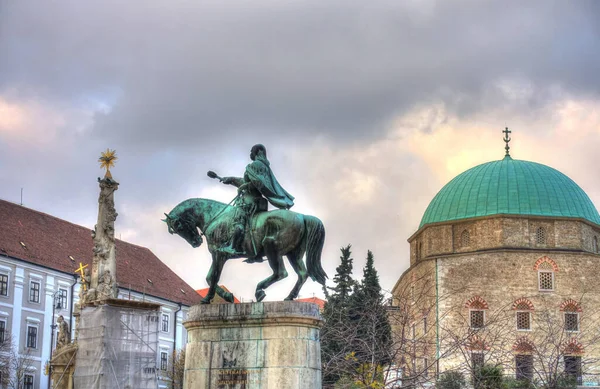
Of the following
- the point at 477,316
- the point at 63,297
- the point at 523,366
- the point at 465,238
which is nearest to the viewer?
the point at 523,366

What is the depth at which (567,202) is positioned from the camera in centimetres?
6056

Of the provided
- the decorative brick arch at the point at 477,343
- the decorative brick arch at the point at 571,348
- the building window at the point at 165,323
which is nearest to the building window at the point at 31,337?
the building window at the point at 165,323

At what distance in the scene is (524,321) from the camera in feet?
186

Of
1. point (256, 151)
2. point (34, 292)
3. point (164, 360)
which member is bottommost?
point (164, 360)

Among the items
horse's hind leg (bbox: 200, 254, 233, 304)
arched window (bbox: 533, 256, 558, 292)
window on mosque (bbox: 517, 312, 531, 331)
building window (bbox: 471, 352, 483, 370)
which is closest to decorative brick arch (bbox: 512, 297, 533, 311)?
window on mosque (bbox: 517, 312, 531, 331)

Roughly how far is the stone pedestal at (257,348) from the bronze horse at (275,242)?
1.76ft

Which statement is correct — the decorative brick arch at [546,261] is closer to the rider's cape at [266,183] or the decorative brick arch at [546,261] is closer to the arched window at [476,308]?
the arched window at [476,308]

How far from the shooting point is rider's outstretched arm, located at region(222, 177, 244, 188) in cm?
1354

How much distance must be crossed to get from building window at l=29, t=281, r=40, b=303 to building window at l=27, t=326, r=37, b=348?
1.63 metres

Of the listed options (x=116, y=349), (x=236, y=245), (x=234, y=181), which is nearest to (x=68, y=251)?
(x=116, y=349)

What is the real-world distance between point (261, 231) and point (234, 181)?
107cm

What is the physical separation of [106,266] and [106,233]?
141 cm

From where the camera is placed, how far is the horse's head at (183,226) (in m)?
13.6

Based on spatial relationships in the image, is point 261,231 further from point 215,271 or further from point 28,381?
point 28,381
